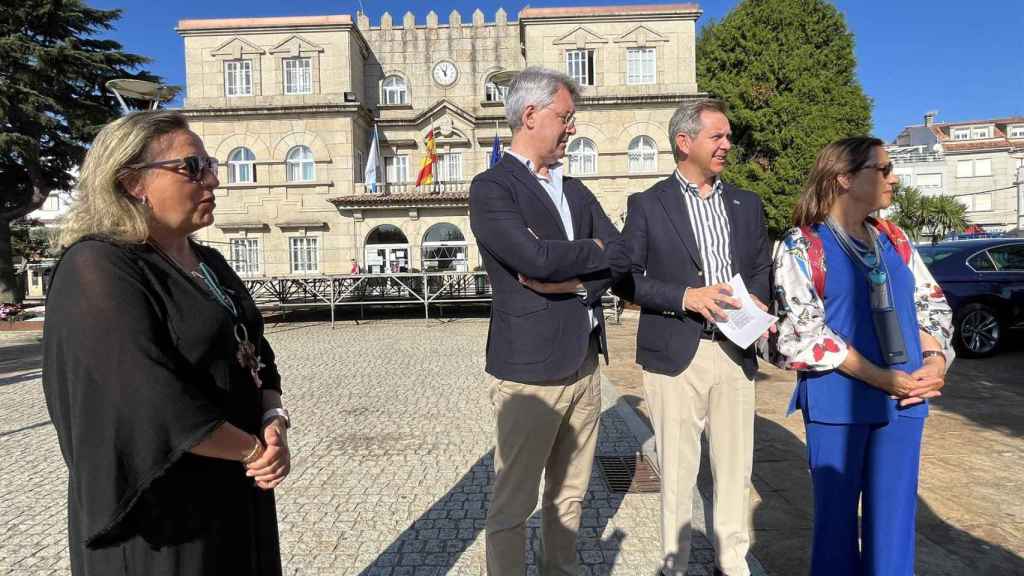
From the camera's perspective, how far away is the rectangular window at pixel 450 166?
27.4 metres

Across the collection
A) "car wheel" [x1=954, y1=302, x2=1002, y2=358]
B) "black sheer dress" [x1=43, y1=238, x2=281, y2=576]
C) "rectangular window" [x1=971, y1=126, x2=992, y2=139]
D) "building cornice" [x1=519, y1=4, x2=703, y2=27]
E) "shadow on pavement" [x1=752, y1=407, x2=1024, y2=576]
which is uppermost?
"rectangular window" [x1=971, y1=126, x2=992, y2=139]

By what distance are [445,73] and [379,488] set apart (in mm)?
27620

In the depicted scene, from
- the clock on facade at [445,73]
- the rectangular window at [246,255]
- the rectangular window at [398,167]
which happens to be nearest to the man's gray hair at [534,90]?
the rectangular window at [246,255]

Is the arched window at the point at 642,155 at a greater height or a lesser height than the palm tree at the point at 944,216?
greater

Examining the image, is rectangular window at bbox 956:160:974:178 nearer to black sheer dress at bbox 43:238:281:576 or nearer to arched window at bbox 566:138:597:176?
arched window at bbox 566:138:597:176

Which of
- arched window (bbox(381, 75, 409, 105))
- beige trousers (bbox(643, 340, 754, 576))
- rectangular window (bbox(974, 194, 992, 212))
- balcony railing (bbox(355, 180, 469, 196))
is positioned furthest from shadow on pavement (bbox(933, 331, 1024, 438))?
rectangular window (bbox(974, 194, 992, 212))

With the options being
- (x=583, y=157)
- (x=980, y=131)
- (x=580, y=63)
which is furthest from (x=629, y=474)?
(x=980, y=131)

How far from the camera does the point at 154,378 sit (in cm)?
139

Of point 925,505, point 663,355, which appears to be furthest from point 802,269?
point 925,505

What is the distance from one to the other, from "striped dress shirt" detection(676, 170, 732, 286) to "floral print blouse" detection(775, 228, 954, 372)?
313mm

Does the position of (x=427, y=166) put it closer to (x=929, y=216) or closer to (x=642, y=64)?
(x=642, y=64)

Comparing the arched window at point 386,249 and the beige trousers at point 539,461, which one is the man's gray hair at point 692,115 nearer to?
the beige trousers at point 539,461

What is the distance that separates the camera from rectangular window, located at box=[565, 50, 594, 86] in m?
25.7

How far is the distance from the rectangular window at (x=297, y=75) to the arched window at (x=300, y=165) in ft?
8.86
